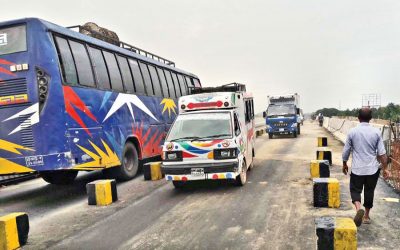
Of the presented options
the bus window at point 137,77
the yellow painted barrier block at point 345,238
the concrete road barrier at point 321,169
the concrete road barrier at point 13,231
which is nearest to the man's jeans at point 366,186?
the yellow painted barrier block at point 345,238

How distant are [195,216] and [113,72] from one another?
6.21 metres

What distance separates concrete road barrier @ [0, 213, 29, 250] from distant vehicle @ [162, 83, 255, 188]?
393 cm

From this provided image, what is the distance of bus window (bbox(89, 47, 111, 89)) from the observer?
10914 millimetres

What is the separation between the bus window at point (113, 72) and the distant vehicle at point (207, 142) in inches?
84.4

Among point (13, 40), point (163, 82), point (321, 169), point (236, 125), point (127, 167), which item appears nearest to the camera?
point (13, 40)

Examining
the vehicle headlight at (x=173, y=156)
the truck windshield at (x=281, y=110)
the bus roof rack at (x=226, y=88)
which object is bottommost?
the vehicle headlight at (x=173, y=156)

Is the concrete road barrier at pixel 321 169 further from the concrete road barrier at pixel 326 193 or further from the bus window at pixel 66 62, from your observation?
the bus window at pixel 66 62

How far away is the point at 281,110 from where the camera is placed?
2734cm

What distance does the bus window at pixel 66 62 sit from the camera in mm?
9391

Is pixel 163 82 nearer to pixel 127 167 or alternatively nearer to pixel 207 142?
pixel 127 167

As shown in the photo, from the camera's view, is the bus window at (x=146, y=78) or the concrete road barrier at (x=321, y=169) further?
the bus window at (x=146, y=78)

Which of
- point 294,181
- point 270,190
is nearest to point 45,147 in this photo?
point 270,190

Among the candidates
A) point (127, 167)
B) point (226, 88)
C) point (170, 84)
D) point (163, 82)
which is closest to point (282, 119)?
point (170, 84)

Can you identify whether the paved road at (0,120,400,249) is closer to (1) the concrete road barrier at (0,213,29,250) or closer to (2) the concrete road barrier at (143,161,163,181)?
(1) the concrete road barrier at (0,213,29,250)
